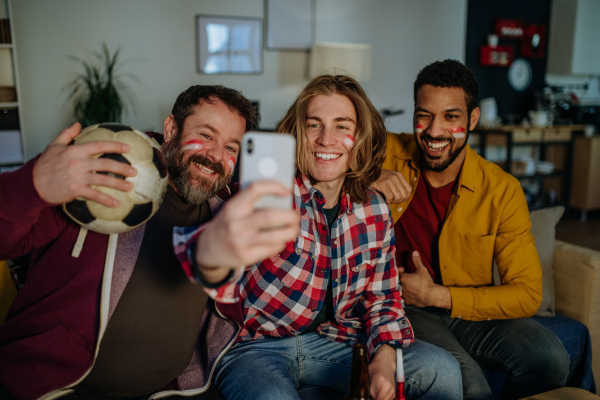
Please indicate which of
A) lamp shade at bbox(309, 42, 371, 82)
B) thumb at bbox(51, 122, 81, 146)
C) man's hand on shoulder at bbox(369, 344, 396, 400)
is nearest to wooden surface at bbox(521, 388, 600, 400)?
man's hand on shoulder at bbox(369, 344, 396, 400)

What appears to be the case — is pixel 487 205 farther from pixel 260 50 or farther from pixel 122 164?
pixel 260 50

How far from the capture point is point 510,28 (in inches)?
206

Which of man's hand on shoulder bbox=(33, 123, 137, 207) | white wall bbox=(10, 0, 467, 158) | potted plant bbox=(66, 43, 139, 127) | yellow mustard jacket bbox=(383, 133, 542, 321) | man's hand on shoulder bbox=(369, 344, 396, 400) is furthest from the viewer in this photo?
white wall bbox=(10, 0, 467, 158)

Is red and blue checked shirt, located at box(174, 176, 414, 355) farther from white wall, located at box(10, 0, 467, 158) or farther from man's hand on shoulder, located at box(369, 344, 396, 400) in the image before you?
white wall, located at box(10, 0, 467, 158)

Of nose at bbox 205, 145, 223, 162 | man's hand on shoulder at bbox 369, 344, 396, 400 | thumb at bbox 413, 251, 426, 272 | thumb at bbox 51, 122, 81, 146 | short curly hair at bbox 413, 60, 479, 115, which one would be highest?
short curly hair at bbox 413, 60, 479, 115

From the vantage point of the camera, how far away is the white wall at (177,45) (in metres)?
3.65

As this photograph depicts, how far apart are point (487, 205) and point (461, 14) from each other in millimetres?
4232

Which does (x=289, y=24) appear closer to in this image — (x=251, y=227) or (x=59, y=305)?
(x=59, y=305)

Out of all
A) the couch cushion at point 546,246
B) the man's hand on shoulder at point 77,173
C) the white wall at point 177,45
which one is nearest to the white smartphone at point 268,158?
the man's hand on shoulder at point 77,173

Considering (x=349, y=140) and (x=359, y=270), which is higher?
(x=349, y=140)

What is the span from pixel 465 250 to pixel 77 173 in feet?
4.70

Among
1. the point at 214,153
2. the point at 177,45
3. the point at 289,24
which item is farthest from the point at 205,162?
the point at 289,24

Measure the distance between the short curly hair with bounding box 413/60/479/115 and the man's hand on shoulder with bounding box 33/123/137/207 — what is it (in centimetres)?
134

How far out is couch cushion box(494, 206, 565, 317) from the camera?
6.25 feet
